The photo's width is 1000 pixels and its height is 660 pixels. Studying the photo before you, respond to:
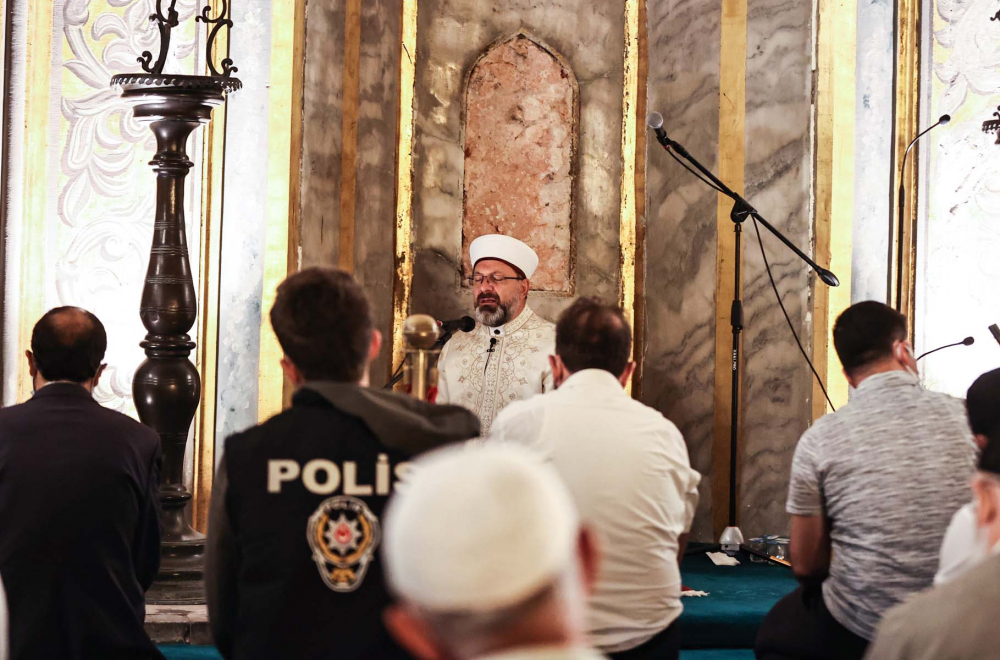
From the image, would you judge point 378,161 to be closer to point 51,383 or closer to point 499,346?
point 499,346

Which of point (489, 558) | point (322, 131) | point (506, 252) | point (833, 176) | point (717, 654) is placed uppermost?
point (322, 131)

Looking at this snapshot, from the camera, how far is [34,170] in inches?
189

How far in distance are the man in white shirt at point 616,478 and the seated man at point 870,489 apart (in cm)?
30

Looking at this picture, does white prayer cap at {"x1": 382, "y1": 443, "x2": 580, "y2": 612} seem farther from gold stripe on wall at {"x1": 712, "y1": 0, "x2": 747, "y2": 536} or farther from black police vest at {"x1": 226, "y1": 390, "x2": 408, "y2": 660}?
gold stripe on wall at {"x1": 712, "y1": 0, "x2": 747, "y2": 536}

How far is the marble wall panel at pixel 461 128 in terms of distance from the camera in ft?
20.3

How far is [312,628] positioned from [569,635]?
3.27 ft

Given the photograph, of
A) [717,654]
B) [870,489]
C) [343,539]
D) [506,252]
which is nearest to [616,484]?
[870,489]

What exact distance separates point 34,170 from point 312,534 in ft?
11.6

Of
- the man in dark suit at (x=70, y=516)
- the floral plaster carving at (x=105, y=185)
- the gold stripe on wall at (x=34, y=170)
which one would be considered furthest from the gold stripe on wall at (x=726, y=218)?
the man in dark suit at (x=70, y=516)

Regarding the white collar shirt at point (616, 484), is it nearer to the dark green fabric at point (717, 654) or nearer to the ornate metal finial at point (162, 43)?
the dark green fabric at point (717, 654)

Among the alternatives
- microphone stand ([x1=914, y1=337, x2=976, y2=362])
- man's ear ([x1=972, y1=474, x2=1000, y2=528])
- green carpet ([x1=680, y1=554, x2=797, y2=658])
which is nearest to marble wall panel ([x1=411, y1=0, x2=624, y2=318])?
microphone stand ([x1=914, y1=337, x2=976, y2=362])

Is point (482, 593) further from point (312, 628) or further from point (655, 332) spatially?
point (655, 332)

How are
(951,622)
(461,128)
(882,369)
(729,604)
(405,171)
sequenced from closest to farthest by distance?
(951,622) < (882,369) < (729,604) < (405,171) < (461,128)

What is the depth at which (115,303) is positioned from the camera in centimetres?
486
